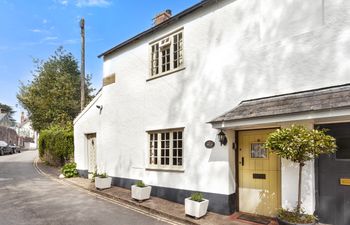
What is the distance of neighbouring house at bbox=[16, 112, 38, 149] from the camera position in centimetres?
7311

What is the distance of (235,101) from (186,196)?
3.66 m

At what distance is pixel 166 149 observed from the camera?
1072 cm

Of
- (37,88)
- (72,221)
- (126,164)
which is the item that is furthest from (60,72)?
(72,221)

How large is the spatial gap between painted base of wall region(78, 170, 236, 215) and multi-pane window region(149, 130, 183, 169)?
35.3 inches

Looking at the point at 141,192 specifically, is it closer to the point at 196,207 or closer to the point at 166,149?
the point at 166,149

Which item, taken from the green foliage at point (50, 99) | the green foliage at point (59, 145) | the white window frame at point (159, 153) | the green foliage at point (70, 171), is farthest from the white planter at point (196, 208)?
the green foliage at point (50, 99)

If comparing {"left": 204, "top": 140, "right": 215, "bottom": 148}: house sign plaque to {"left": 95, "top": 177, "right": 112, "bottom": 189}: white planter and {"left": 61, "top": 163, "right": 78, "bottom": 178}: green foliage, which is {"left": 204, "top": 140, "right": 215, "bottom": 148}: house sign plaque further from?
{"left": 61, "top": 163, "right": 78, "bottom": 178}: green foliage

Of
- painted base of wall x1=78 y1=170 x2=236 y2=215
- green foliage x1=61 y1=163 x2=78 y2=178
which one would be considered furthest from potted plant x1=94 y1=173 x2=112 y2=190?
green foliage x1=61 y1=163 x2=78 y2=178

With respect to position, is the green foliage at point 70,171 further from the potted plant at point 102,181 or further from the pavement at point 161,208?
the potted plant at point 102,181

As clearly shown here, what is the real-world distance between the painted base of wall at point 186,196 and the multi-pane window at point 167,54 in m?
4.45

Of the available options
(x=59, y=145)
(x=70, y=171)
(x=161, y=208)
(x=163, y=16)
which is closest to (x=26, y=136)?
(x=59, y=145)

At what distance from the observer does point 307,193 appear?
6781 mm

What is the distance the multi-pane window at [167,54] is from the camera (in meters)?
10.6

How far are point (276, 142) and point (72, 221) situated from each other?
19.2 feet
